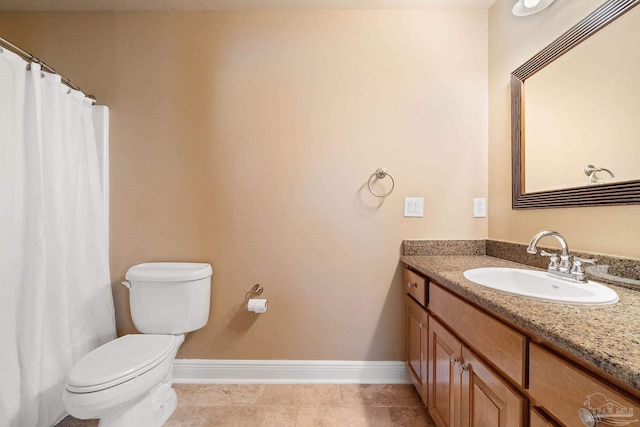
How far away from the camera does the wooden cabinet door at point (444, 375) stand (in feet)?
3.14

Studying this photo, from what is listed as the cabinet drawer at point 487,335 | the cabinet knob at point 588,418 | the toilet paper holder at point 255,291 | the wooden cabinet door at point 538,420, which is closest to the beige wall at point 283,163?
the toilet paper holder at point 255,291

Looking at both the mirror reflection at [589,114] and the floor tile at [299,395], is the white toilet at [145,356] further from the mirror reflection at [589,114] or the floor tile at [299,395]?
the mirror reflection at [589,114]

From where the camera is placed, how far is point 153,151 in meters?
1.60

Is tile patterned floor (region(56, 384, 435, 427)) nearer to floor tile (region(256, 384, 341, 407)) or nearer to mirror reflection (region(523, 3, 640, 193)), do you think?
floor tile (region(256, 384, 341, 407))

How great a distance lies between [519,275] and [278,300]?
130 cm

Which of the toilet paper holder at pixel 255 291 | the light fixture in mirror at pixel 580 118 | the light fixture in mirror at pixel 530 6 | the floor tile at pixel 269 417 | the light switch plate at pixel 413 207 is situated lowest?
the floor tile at pixel 269 417

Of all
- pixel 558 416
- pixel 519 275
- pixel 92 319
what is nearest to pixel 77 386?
pixel 92 319

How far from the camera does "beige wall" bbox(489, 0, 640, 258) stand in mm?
924

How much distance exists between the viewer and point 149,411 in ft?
3.92

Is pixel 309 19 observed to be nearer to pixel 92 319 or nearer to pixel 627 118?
pixel 627 118

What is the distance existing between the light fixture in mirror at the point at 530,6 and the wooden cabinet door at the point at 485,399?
1.52 meters

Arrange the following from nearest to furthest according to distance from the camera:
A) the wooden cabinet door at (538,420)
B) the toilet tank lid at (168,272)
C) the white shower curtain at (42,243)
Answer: the wooden cabinet door at (538,420)
the white shower curtain at (42,243)
the toilet tank lid at (168,272)

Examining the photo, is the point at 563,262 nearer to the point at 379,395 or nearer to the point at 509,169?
the point at 509,169

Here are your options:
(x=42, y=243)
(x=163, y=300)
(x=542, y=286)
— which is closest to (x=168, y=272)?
(x=163, y=300)
